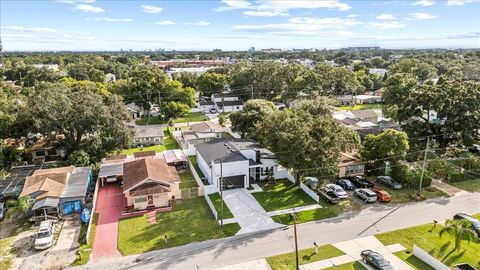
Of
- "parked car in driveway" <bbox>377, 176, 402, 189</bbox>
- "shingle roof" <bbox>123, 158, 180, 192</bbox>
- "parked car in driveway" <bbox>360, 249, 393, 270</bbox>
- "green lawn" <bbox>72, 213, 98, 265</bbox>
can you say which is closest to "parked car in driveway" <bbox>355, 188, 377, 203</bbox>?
"parked car in driveway" <bbox>377, 176, 402, 189</bbox>

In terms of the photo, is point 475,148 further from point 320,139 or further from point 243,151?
point 243,151

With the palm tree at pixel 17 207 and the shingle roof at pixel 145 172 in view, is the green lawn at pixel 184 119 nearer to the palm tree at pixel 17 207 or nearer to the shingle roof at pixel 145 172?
the shingle roof at pixel 145 172

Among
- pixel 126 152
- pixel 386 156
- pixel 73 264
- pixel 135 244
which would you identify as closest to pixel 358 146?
pixel 386 156

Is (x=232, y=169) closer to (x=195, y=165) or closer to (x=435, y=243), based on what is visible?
(x=195, y=165)

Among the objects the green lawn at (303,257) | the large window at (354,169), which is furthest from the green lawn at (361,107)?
the green lawn at (303,257)

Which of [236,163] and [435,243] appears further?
[236,163]

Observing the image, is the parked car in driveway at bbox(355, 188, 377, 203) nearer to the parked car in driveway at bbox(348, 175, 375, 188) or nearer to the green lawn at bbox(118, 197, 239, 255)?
the parked car in driveway at bbox(348, 175, 375, 188)

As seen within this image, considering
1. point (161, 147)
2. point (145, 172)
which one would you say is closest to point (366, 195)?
point (145, 172)
